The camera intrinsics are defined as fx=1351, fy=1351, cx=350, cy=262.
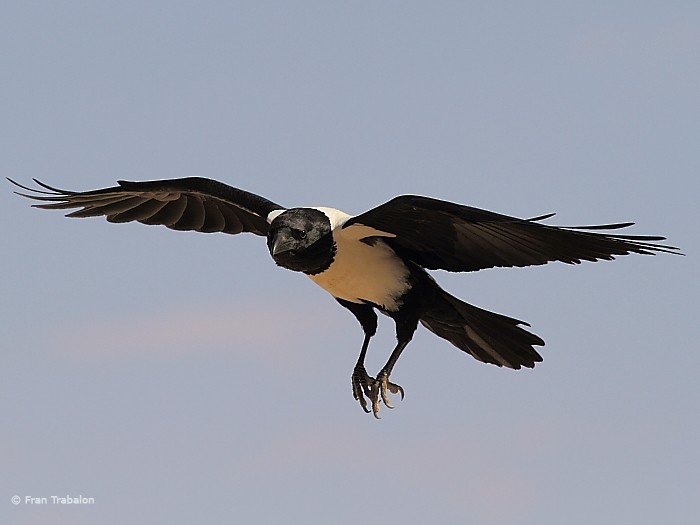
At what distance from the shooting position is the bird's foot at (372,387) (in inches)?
404

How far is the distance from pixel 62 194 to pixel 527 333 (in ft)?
13.6

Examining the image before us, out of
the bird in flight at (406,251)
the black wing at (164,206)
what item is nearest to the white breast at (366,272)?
the bird in flight at (406,251)

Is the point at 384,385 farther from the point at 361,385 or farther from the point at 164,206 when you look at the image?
the point at 164,206

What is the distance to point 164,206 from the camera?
12.1m

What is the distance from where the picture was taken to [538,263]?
31.2ft

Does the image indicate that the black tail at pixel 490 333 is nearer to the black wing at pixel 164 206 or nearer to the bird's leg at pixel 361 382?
A: the bird's leg at pixel 361 382

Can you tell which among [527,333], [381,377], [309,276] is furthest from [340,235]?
[527,333]

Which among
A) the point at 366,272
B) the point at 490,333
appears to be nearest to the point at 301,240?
the point at 366,272

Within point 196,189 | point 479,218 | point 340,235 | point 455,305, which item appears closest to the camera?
point 479,218

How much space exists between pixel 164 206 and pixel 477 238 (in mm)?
3519

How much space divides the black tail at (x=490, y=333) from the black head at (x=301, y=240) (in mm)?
1162

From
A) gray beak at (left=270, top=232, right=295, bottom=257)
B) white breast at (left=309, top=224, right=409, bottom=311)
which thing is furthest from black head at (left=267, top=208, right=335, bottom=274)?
white breast at (left=309, top=224, right=409, bottom=311)

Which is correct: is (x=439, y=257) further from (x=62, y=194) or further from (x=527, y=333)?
(x=62, y=194)

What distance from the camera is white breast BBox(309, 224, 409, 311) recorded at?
10.1m
